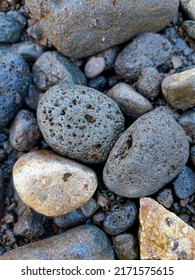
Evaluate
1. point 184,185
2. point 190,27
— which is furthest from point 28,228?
point 190,27

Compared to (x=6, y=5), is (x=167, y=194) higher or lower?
lower

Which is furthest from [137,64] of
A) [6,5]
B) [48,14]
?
[6,5]

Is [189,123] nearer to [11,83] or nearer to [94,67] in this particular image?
[94,67]

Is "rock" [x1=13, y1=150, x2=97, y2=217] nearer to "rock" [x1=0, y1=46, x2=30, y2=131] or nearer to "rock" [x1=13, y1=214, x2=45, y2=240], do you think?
"rock" [x1=13, y1=214, x2=45, y2=240]

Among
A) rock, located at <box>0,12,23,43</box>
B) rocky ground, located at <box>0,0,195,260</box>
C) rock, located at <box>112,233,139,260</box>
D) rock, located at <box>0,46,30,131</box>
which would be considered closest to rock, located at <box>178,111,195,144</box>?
rocky ground, located at <box>0,0,195,260</box>

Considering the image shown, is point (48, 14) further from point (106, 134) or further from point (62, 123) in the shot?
point (106, 134)

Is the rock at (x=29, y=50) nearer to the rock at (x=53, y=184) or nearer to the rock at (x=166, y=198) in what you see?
the rock at (x=53, y=184)

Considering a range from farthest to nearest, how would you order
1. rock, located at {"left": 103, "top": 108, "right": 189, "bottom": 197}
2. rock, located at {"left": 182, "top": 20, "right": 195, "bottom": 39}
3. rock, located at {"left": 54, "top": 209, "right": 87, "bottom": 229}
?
rock, located at {"left": 182, "top": 20, "right": 195, "bottom": 39} < rock, located at {"left": 54, "top": 209, "right": 87, "bottom": 229} < rock, located at {"left": 103, "top": 108, "right": 189, "bottom": 197}

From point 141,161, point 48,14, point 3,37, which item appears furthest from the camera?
point 3,37
